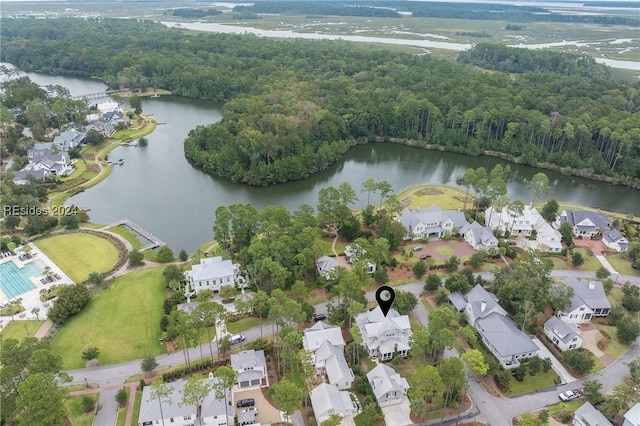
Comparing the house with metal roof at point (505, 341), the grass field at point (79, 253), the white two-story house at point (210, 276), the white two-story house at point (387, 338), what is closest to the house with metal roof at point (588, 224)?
the house with metal roof at point (505, 341)

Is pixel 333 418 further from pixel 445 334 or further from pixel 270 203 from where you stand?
pixel 270 203

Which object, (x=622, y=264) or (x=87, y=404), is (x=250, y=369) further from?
(x=622, y=264)

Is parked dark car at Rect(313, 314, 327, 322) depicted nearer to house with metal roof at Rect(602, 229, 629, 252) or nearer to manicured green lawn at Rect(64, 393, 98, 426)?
manicured green lawn at Rect(64, 393, 98, 426)

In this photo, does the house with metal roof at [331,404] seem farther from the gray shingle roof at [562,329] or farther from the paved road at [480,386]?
the gray shingle roof at [562,329]

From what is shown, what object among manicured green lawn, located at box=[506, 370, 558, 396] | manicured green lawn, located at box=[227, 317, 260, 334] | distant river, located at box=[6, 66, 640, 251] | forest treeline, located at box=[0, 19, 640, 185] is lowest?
distant river, located at box=[6, 66, 640, 251]

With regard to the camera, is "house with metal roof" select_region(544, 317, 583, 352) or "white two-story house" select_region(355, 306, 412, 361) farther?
"house with metal roof" select_region(544, 317, 583, 352)

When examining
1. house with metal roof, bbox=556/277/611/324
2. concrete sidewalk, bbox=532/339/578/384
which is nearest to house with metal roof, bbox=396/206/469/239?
house with metal roof, bbox=556/277/611/324

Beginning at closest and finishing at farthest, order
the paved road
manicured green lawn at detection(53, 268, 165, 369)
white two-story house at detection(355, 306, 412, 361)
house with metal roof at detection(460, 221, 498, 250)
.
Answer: the paved road → white two-story house at detection(355, 306, 412, 361) → manicured green lawn at detection(53, 268, 165, 369) → house with metal roof at detection(460, 221, 498, 250)

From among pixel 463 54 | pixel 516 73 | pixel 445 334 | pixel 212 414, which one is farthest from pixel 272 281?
pixel 463 54
